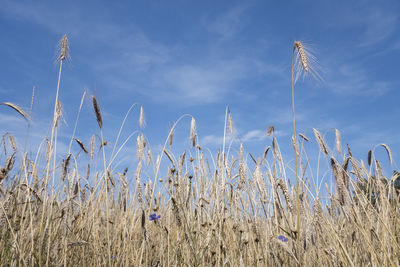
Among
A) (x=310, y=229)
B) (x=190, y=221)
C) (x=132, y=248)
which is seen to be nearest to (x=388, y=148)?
(x=310, y=229)

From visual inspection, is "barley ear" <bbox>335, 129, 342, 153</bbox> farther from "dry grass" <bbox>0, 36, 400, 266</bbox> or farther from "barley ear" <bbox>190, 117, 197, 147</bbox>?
"barley ear" <bbox>190, 117, 197, 147</bbox>

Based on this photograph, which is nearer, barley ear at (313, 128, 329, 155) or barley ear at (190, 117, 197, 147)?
barley ear at (313, 128, 329, 155)

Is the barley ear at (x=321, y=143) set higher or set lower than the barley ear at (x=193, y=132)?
lower

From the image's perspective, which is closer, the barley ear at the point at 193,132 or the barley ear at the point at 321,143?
the barley ear at the point at 321,143

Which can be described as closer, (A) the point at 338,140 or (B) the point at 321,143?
(B) the point at 321,143

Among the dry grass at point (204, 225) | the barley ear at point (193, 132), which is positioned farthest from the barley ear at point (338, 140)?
the barley ear at point (193, 132)

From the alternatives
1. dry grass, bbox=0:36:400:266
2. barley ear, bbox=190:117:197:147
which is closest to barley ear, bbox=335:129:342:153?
dry grass, bbox=0:36:400:266

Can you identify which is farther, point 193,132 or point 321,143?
point 193,132

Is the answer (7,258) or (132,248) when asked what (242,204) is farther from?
(7,258)

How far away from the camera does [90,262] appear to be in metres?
2.95

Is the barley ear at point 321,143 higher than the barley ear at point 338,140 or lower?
lower

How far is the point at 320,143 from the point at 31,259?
234 centimetres

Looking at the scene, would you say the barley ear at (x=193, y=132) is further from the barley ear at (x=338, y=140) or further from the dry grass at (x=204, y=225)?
the barley ear at (x=338, y=140)

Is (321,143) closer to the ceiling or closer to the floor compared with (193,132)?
closer to the floor
